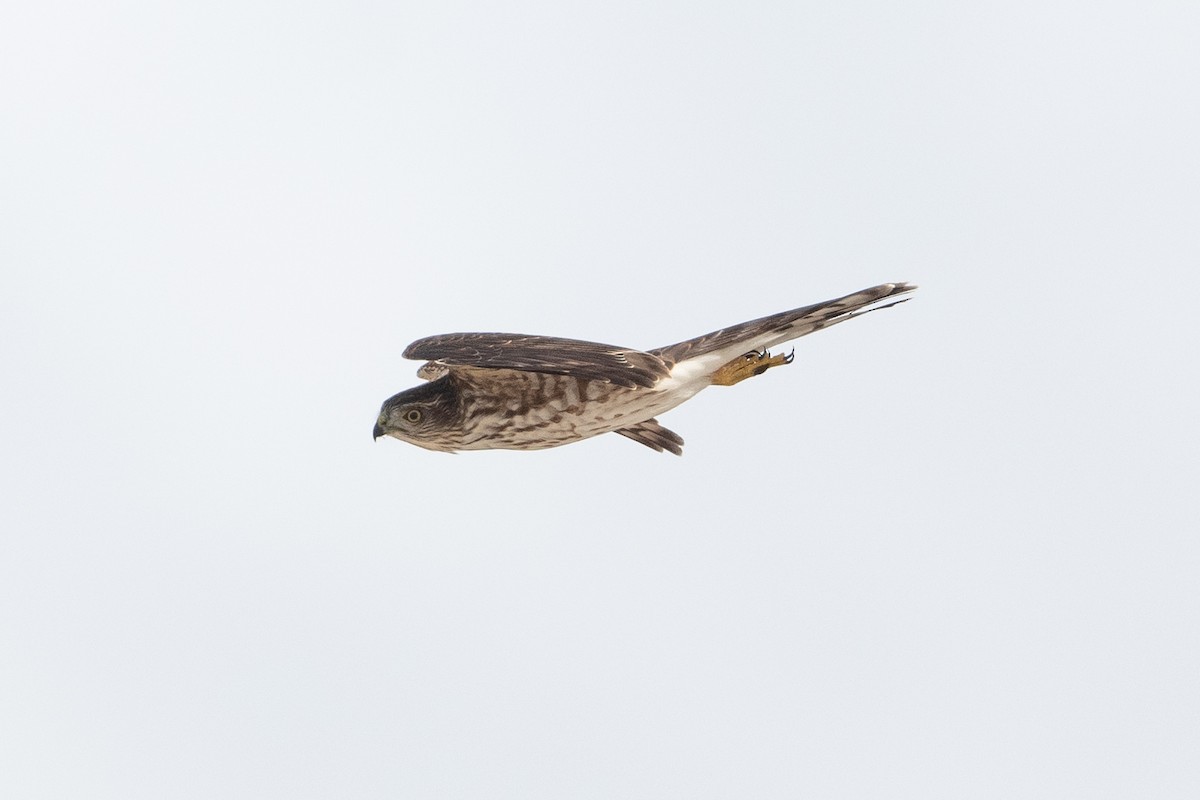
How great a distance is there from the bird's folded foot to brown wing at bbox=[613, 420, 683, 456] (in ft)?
6.62

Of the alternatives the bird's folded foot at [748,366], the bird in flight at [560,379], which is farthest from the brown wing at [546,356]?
the bird's folded foot at [748,366]

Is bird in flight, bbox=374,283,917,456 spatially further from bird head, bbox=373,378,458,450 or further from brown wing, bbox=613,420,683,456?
brown wing, bbox=613,420,683,456

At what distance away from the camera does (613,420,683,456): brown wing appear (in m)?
15.1

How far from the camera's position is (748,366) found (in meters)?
13.1

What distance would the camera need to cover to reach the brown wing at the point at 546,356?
12.0 metres

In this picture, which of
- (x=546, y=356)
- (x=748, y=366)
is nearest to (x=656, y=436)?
(x=748, y=366)

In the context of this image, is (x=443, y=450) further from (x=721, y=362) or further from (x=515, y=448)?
(x=721, y=362)

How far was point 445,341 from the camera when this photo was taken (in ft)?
41.4

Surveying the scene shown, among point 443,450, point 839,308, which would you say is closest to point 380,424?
point 443,450

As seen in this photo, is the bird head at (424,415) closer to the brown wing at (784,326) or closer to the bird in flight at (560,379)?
the bird in flight at (560,379)

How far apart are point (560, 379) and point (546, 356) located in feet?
2.65

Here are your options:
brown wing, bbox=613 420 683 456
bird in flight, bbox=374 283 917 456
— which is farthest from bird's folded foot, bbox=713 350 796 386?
brown wing, bbox=613 420 683 456

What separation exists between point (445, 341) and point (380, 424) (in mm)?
1754

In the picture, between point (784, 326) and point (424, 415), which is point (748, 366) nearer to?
point (784, 326)
